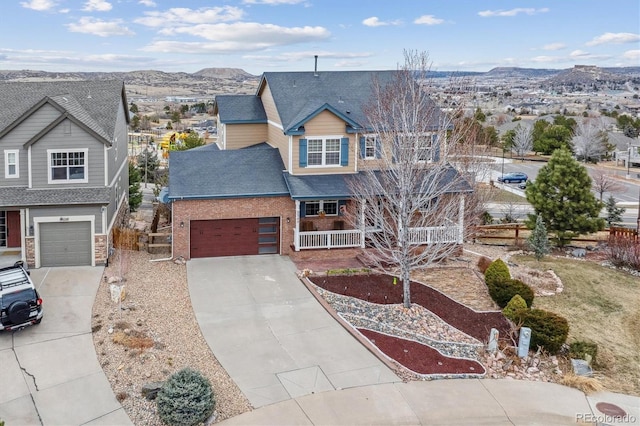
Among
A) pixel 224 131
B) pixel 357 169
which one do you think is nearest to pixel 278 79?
pixel 224 131

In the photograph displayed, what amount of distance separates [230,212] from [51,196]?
7099 mm

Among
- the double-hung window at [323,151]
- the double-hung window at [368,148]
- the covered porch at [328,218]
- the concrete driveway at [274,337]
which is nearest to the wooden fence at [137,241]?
the concrete driveway at [274,337]

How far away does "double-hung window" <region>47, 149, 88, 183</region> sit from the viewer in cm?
2164

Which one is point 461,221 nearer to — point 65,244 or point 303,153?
point 303,153

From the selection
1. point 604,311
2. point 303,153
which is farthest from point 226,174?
point 604,311

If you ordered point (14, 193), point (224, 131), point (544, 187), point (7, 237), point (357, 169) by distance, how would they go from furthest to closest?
point (224, 131) → point (544, 187) → point (357, 169) → point (7, 237) → point (14, 193)

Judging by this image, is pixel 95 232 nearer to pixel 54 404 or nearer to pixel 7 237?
pixel 7 237

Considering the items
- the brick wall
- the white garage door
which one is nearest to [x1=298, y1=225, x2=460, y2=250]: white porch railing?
the brick wall

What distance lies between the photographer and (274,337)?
15.7 meters

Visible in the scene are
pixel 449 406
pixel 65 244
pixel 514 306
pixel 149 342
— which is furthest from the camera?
pixel 65 244

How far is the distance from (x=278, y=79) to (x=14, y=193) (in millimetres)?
13723

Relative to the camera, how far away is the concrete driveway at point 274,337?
43.5ft

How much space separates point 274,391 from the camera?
1271 cm

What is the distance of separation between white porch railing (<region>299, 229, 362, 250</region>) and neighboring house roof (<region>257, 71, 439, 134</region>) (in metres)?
4.67
